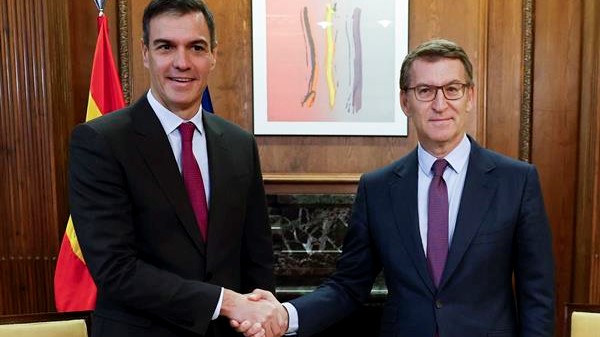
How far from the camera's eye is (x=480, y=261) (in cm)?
137

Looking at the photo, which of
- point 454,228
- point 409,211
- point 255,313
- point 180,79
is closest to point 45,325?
point 255,313

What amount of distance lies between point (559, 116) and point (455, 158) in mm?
1727

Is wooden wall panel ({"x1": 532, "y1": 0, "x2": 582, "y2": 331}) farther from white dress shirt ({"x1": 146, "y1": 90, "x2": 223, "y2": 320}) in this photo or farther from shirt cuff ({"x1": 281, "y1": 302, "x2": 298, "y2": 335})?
white dress shirt ({"x1": 146, "y1": 90, "x2": 223, "y2": 320})

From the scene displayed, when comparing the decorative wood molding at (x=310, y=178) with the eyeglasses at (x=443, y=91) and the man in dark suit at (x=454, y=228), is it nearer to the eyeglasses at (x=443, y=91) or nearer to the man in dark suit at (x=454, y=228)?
the man in dark suit at (x=454, y=228)

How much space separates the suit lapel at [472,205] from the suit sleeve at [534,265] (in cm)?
10

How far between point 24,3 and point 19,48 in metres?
0.20

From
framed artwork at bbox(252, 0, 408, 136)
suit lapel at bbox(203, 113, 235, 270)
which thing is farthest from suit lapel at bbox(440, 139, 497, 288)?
framed artwork at bbox(252, 0, 408, 136)

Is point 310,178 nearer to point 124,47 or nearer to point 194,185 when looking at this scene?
point 124,47

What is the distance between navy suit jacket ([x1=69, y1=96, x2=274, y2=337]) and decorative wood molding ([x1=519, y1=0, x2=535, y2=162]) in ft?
6.73

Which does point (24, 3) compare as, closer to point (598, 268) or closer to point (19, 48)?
point (19, 48)

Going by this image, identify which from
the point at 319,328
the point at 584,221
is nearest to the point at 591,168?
the point at 584,221

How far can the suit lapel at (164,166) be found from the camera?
4.42 ft

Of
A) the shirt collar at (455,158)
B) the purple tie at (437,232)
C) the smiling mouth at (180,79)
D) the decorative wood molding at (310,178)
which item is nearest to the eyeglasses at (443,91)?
the shirt collar at (455,158)

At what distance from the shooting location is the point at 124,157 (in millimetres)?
1342
